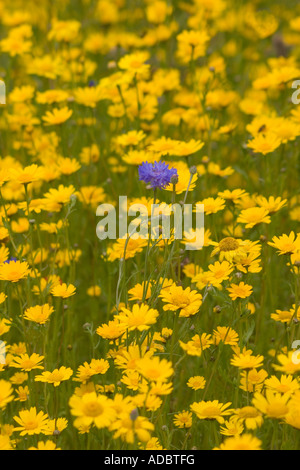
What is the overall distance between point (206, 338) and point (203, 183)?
1160mm

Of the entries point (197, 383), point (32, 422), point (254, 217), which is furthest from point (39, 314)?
point (254, 217)

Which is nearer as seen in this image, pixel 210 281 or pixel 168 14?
pixel 210 281

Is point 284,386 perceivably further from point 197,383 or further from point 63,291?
point 63,291

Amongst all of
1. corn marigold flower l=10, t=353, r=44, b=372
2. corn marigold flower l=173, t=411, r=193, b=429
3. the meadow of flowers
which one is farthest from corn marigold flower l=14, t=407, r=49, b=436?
corn marigold flower l=173, t=411, r=193, b=429

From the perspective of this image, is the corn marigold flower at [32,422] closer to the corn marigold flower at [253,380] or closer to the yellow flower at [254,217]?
the corn marigold flower at [253,380]

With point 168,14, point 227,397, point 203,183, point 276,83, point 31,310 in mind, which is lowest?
point 227,397

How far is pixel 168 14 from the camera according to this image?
11.0ft

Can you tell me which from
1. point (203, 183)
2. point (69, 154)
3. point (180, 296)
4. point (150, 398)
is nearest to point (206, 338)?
point (180, 296)

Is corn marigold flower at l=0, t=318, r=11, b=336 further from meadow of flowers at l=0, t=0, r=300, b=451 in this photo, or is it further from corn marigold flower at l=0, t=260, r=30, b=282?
corn marigold flower at l=0, t=260, r=30, b=282

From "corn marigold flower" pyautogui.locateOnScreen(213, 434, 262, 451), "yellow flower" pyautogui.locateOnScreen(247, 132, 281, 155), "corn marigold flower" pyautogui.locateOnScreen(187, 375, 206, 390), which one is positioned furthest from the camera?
"yellow flower" pyautogui.locateOnScreen(247, 132, 281, 155)

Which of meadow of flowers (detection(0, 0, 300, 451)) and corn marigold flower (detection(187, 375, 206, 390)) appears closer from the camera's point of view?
meadow of flowers (detection(0, 0, 300, 451))

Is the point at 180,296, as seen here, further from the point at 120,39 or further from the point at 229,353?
the point at 120,39

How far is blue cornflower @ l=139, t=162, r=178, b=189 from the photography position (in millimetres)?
1911

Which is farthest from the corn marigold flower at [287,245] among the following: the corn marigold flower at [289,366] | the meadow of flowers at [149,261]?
the corn marigold flower at [289,366]
